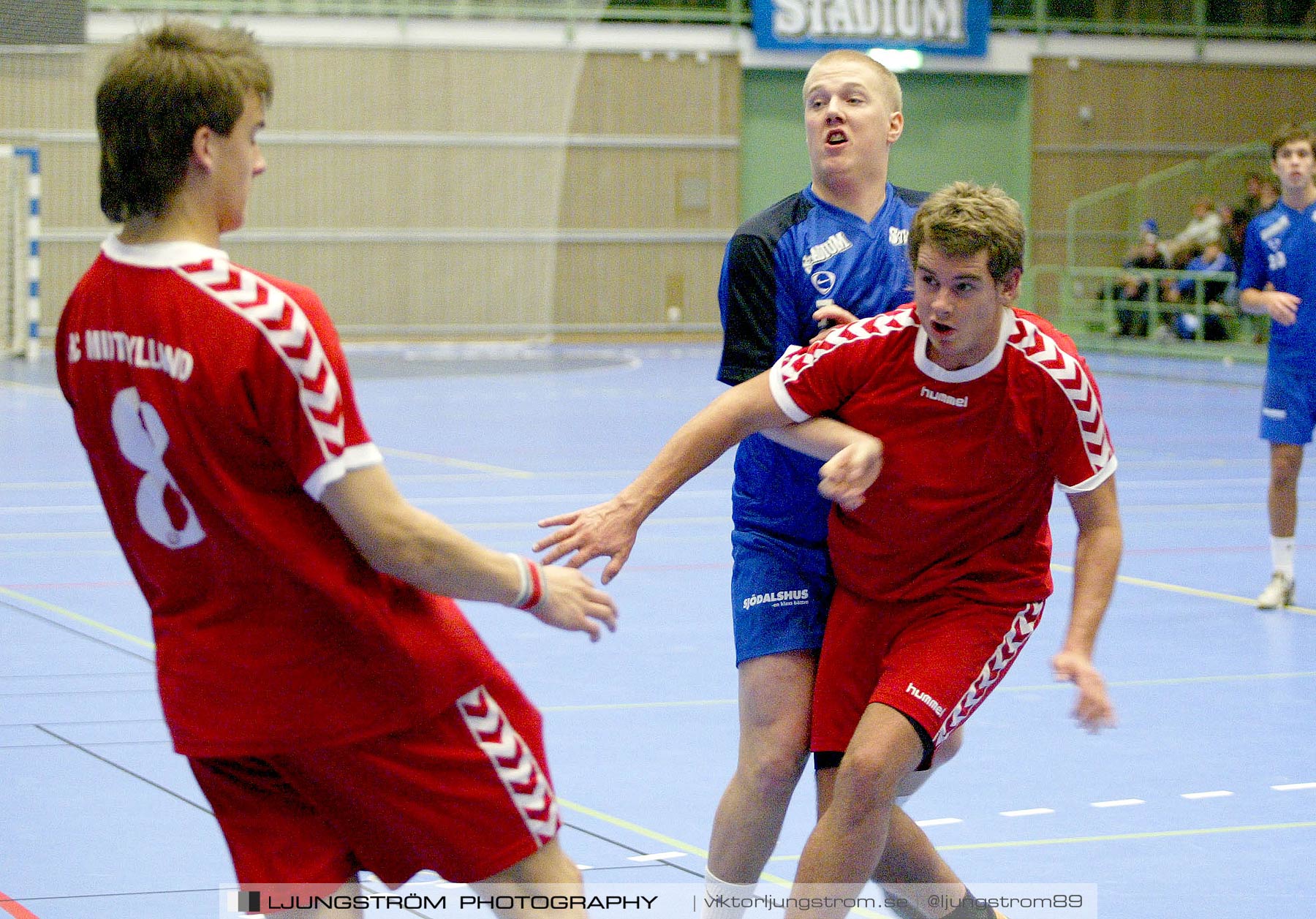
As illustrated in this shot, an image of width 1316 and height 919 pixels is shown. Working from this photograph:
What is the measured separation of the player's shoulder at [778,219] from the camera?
365 centimetres

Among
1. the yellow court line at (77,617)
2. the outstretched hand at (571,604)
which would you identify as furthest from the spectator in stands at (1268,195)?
the outstretched hand at (571,604)

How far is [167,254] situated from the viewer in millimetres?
2209

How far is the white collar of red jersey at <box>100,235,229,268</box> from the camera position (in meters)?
2.21

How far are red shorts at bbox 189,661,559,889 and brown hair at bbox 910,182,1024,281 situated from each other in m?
1.24

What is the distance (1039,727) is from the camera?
5461 mm

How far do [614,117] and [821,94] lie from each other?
78.7ft

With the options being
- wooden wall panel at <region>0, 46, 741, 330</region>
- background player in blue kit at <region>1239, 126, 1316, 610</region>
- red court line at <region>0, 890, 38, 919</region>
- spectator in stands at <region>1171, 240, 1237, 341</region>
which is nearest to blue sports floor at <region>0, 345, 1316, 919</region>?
red court line at <region>0, 890, 38, 919</region>

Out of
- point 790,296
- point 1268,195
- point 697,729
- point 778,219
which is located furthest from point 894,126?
point 1268,195

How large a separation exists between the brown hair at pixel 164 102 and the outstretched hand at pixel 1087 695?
5.63ft

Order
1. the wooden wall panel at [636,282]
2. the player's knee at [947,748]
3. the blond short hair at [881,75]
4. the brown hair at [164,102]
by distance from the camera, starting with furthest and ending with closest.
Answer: the wooden wall panel at [636,282] → the blond short hair at [881,75] → the player's knee at [947,748] → the brown hair at [164,102]

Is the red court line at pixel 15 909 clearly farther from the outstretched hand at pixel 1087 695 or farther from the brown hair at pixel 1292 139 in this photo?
the brown hair at pixel 1292 139

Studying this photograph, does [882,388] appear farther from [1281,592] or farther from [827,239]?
[1281,592]

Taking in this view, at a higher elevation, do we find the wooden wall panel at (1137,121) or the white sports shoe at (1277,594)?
the wooden wall panel at (1137,121)

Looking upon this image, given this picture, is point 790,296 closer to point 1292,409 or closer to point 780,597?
point 780,597
